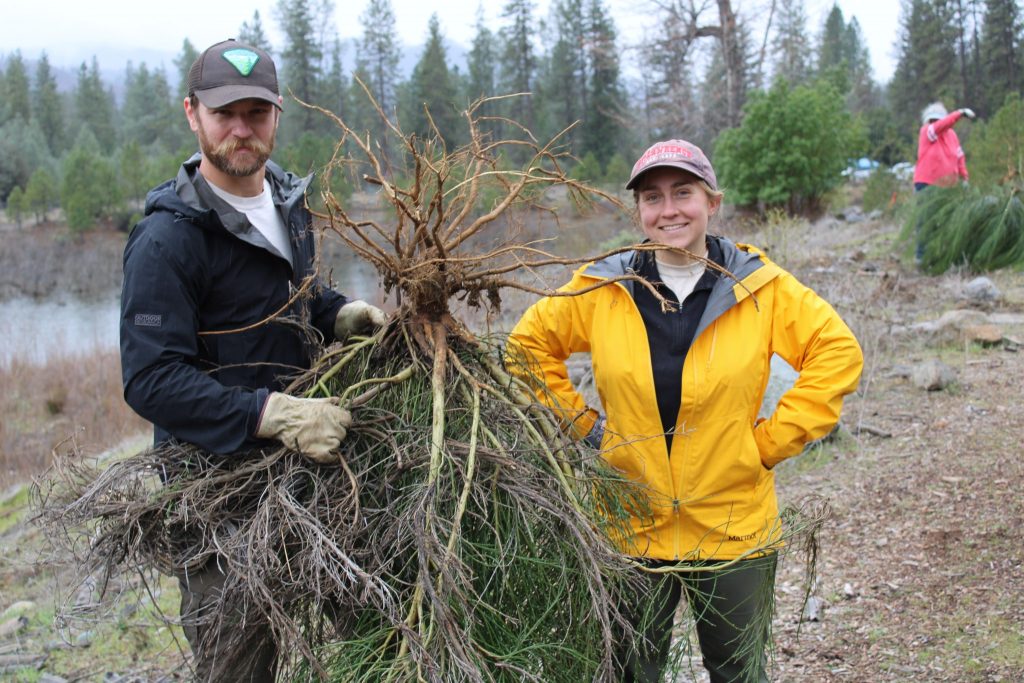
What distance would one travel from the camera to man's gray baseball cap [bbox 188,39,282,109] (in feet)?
7.22

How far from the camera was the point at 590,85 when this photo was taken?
41.1m

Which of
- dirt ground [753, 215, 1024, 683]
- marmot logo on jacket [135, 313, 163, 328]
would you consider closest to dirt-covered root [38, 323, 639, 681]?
marmot logo on jacket [135, 313, 163, 328]

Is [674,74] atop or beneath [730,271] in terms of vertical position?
atop

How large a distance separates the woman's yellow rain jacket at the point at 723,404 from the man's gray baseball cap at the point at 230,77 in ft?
3.27

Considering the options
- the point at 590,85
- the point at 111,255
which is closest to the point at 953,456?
the point at 111,255

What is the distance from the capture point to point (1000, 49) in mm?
38438

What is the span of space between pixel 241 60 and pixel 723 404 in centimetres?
161

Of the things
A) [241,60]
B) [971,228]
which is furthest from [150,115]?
[241,60]

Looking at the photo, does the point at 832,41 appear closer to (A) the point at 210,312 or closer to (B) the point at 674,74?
(B) the point at 674,74

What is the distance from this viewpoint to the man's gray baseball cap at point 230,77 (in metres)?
2.20

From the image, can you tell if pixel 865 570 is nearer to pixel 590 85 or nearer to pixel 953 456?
pixel 953 456

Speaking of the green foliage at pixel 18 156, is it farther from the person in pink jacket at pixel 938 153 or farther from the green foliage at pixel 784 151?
the person in pink jacket at pixel 938 153

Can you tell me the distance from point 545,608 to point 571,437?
50cm

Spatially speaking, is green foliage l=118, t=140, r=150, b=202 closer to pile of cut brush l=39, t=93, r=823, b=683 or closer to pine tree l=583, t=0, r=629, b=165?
pine tree l=583, t=0, r=629, b=165
